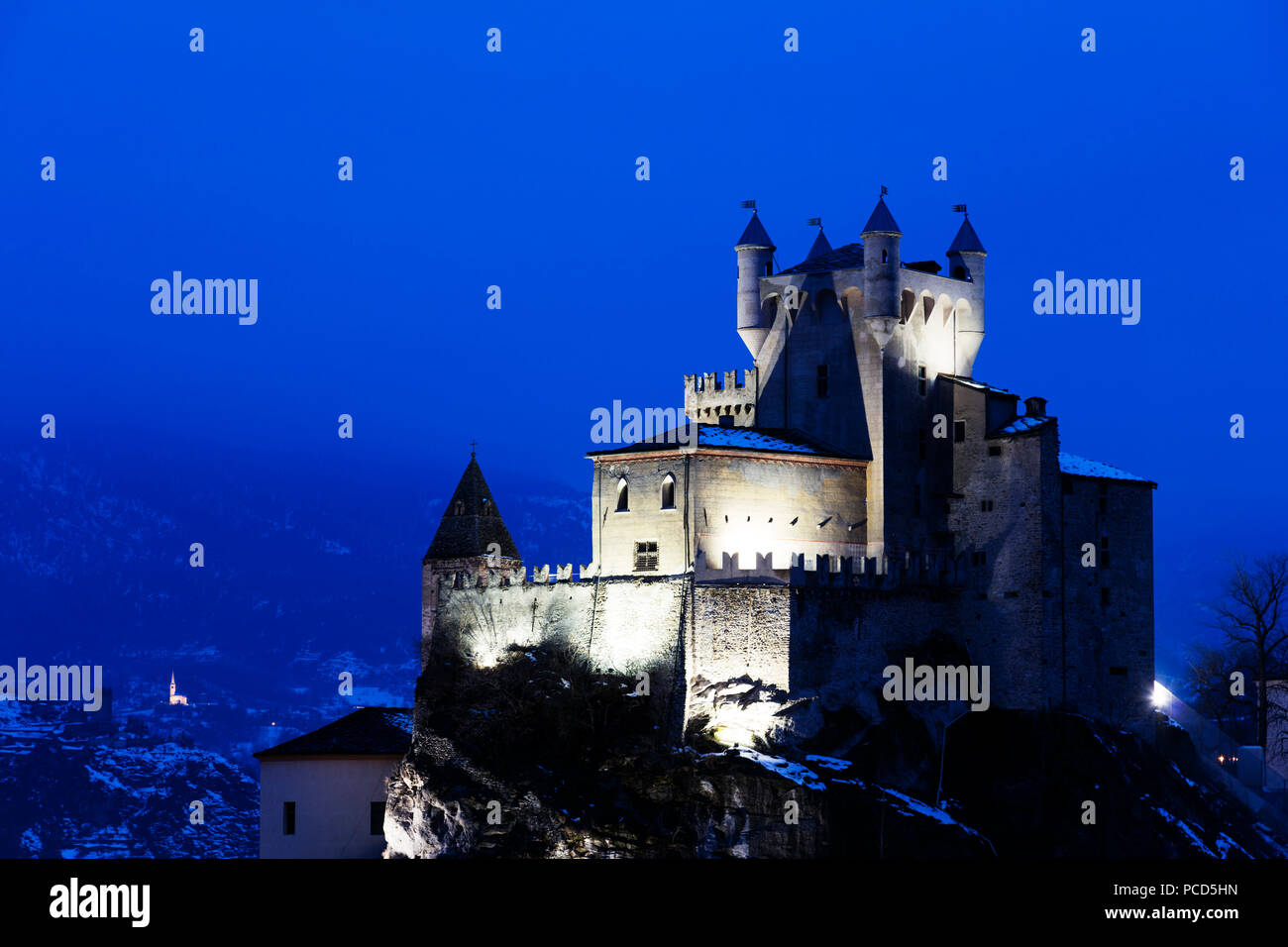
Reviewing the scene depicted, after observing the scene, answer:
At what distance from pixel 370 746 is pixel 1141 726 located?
31.9 metres

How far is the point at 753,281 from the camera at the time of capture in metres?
86.9

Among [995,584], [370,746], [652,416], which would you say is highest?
[652,416]

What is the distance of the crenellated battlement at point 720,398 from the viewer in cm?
8694

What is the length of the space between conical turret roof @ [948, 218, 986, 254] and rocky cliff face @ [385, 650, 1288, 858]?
2144cm

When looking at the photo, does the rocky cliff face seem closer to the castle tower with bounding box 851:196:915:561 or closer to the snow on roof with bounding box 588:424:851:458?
the snow on roof with bounding box 588:424:851:458

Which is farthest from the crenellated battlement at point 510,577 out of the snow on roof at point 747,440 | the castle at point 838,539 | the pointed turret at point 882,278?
the pointed turret at point 882,278

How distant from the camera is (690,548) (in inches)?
3000

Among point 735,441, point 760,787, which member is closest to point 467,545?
point 735,441

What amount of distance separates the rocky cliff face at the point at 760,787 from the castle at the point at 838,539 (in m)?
1.48

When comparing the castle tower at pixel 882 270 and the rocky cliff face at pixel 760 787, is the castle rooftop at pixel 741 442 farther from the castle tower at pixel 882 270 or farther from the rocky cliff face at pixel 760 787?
the rocky cliff face at pixel 760 787

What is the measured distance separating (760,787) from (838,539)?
1347cm
